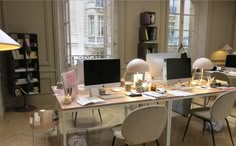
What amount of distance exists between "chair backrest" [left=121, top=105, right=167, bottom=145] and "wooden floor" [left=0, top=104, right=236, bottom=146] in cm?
97

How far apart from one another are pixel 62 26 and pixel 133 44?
1.78 meters

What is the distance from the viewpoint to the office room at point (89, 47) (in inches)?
128

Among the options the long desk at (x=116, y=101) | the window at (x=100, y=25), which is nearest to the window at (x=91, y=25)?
the window at (x=100, y=25)

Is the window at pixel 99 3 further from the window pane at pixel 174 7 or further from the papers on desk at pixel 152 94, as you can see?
the papers on desk at pixel 152 94

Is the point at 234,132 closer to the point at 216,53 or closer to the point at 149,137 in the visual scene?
the point at 149,137

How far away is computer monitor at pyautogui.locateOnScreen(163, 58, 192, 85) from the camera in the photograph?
306 cm

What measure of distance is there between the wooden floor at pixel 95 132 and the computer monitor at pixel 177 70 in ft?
2.83

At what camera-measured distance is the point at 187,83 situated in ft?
11.0

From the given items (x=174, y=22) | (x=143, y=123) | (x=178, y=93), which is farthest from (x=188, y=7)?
(x=143, y=123)

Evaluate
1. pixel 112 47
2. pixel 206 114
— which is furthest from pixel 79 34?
pixel 206 114

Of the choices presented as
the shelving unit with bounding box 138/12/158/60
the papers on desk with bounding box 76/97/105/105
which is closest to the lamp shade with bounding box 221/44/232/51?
the shelving unit with bounding box 138/12/158/60

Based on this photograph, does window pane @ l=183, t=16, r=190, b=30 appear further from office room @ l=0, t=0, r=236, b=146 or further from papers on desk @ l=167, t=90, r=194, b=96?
papers on desk @ l=167, t=90, r=194, b=96

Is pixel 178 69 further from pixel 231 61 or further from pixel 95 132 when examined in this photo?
pixel 231 61

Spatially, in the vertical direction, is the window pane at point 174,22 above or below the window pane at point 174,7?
below
